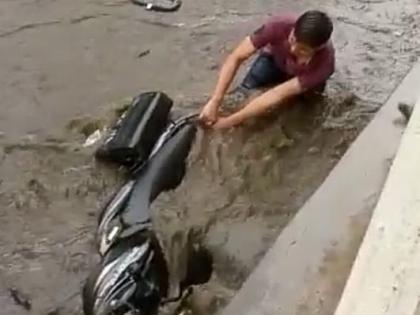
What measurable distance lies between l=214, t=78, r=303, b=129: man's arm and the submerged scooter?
163 mm

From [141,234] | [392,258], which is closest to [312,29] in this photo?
[141,234]

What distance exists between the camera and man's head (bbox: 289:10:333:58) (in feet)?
14.0

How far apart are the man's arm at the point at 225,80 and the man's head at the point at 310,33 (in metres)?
0.24

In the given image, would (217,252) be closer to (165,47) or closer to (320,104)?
(320,104)

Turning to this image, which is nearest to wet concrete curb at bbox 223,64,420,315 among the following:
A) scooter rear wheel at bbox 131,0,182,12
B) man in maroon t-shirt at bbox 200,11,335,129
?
man in maroon t-shirt at bbox 200,11,335,129

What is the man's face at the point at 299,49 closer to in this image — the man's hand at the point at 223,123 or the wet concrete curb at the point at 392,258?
the man's hand at the point at 223,123

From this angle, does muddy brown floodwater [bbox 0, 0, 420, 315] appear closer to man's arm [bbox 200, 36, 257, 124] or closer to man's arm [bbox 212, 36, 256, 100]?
man's arm [bbox 200, 36, 257, 124]

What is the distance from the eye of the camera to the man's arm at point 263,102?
14.8 feet

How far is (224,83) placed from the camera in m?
4.49

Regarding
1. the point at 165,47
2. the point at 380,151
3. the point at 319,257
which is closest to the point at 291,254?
the point at 319,257

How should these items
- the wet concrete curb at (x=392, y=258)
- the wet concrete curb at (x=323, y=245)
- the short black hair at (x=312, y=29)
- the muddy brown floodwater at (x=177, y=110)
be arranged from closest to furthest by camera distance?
the wet concrete curb at (x=392, y=258), the wet concrete curb at (x=323, y=245), the muddy brown floodwater at (x=177, y=110), the short black hair at (x=312, y=29)

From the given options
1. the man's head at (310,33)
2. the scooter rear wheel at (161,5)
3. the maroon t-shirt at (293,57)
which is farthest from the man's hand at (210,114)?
the scooter rear wheel at (161,5)

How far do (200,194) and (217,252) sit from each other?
40cm

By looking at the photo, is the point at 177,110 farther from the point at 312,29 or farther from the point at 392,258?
the point at 392,258
